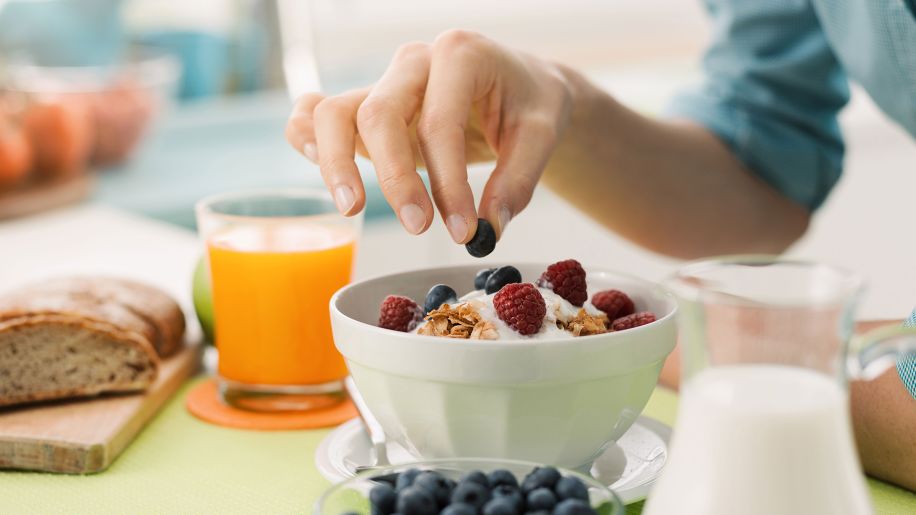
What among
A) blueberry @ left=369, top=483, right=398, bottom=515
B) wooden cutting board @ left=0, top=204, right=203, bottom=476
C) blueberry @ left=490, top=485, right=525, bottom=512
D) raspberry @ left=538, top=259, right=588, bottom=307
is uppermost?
raspberry @ left=538, top=259, right=588, bottom=307

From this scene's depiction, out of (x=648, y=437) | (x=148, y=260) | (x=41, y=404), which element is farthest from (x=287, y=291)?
(x=148, y=260)

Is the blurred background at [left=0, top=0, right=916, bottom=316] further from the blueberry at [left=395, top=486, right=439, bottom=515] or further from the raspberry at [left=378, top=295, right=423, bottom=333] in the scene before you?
the blueberry at [left=395, top=486, right=439, bottom=515]

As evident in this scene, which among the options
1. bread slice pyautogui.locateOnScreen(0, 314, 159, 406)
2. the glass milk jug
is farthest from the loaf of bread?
the glass milk jug

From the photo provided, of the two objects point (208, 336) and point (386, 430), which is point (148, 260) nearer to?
point (208, 336)

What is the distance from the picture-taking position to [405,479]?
0.59 metres

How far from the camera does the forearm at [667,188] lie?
129 centimetres

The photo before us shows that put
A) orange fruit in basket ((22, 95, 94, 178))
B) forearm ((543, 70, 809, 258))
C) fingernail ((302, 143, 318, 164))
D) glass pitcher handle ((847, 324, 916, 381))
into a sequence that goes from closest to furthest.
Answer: glass pitcher handle ((847, 324, 916, 381)) < fingernail ((302, 143, 318, 164)) < forearm ((543, 70, 809, 258)) < orange fruit in basket ((22, 95, 94, 178))

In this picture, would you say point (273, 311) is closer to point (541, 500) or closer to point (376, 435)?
point (376, 435)

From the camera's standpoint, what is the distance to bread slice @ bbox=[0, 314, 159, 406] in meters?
0.93

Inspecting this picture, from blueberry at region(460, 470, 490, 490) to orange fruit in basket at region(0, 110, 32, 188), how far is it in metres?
1.64

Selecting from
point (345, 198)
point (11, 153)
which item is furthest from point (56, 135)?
point (345, 198)

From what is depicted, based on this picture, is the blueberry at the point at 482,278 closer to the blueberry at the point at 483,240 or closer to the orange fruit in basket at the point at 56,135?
the blueberry at the point at 483,240

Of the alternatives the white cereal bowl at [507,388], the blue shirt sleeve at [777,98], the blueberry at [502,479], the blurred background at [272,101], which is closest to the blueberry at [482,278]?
the white cereal bowl at [507,388]

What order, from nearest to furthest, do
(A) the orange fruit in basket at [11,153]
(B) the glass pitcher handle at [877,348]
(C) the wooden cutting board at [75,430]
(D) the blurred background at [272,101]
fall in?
1. (B) the glass pitcher handle at [877,348]
2. (C) the wooden cutting board at [75,430]
3. (A) the orange fruit in basket at [11,153]
4. (D) the blurred background at [272,101]
